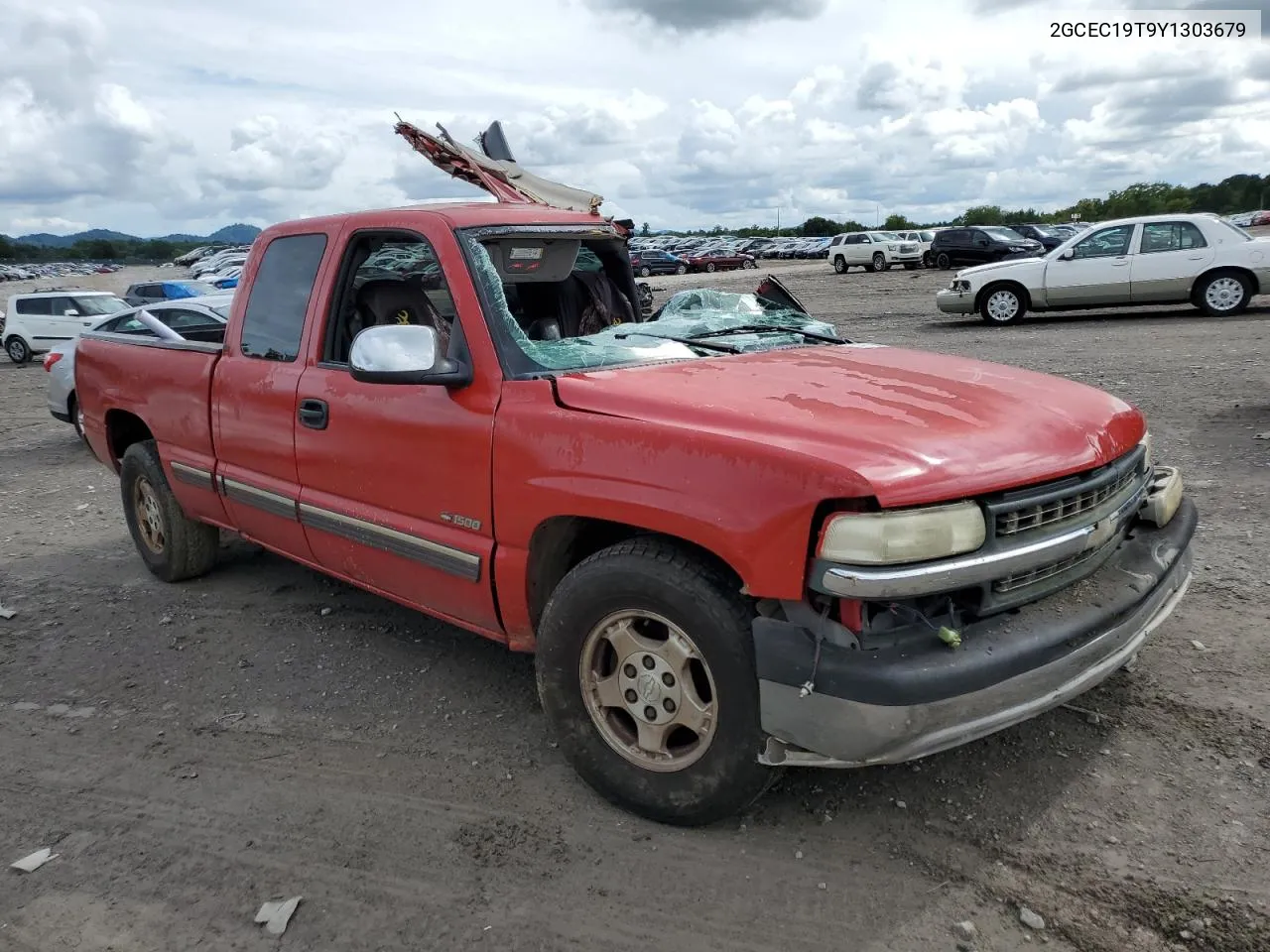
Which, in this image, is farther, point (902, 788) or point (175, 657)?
point (175, 657)

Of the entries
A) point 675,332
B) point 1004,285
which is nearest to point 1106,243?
point 1004,285

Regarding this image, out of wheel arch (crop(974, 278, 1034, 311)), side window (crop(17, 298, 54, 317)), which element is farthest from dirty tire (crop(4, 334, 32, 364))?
wheel arch (crop(974, 278, 1034, 311))

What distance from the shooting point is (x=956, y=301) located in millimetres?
16562

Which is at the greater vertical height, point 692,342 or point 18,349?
point 692,342

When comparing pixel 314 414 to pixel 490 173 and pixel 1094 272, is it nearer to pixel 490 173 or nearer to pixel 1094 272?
pixel 490 173

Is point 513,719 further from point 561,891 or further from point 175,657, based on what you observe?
point 175,657

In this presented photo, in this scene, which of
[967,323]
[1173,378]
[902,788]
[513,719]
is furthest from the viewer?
[967,323]

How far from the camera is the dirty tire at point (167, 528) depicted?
17.1 feet

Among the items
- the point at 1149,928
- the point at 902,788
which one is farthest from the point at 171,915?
the point at 1149,928

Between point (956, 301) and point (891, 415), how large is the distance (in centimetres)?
1486

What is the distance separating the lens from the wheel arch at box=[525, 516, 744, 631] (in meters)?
3.08

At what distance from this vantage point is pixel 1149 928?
2.40 m

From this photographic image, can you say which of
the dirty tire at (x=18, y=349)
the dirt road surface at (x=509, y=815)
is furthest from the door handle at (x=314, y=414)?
the dirty tire at (x=18, y=349)

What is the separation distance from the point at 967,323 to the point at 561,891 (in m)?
16.1
